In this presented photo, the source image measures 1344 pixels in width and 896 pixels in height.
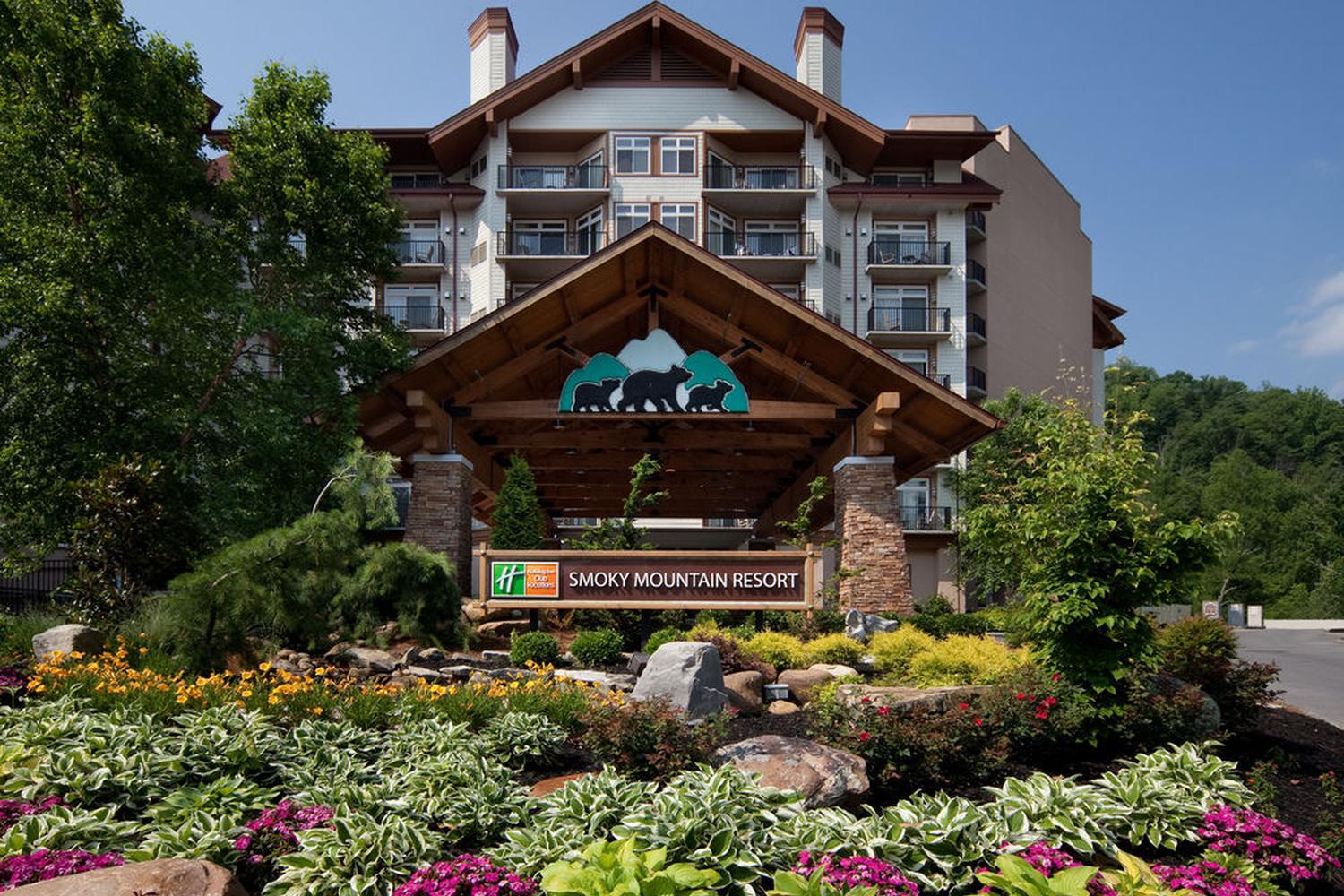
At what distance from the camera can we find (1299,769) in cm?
1018

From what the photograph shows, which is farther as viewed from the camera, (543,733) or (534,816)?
(543,733)

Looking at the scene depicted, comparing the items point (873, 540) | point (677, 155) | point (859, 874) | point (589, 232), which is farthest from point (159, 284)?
point (677, 155)

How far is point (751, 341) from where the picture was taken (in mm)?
18250

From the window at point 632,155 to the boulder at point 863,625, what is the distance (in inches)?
1199

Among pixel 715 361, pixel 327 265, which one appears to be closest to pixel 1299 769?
pixel 715 361

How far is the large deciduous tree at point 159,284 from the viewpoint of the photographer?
15.9 meters

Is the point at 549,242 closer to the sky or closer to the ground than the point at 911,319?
closer to the sky

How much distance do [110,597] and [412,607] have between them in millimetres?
3744

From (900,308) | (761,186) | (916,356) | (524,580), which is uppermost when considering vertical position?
(761,186)

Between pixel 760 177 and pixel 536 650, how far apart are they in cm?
3439

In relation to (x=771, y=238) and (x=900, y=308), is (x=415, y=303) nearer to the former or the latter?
(x=771, y=238)

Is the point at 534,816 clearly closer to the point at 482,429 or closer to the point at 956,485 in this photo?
the point at 482,429

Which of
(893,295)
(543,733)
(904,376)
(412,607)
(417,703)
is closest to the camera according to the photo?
(543,733)

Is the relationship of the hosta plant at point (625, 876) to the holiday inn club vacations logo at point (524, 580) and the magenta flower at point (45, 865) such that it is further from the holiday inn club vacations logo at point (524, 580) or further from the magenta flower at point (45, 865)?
the holiday inn club vacations logo at point (524, 580)
